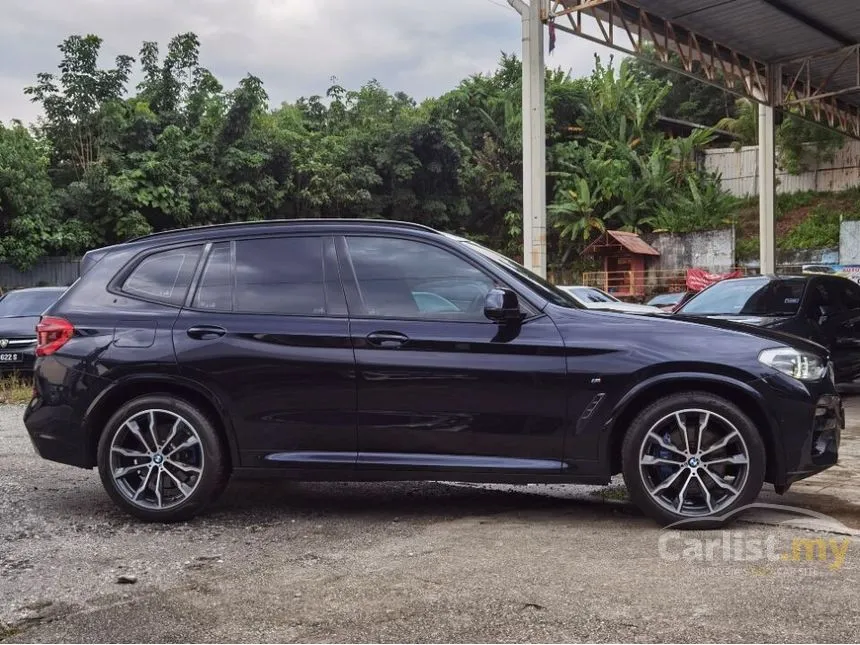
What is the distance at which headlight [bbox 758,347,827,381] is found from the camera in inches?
185

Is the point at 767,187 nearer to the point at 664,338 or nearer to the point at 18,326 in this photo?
the point at 18,326

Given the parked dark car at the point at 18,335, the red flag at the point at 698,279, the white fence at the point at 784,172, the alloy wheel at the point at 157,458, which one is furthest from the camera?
the white fence at the point at 784,172

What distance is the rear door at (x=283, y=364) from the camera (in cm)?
497

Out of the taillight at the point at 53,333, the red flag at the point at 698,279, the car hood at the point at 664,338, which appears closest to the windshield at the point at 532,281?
the car hood at the point at 664,338

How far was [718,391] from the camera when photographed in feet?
15.6

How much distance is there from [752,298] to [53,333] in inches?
296

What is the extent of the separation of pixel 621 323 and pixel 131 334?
2.83 m

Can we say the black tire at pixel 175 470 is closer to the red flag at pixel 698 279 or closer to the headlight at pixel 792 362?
the headlight at pixel 792 362

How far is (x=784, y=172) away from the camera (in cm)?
3950

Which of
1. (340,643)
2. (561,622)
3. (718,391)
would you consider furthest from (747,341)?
(340,643)

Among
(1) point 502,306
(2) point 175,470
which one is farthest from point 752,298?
(2) point 175,470

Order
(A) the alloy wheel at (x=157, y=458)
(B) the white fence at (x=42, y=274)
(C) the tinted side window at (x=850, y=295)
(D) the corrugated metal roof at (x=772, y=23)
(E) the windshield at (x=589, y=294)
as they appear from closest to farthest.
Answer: (A) the alloy wheel at (x=157, y=458)
(C) the tinted side window at (x=850, y=295)
(E) the windshield at (x=589, y=294)
(D) the corrugated metal roof at (x=772, y=23)
(B) the white fence at (x=42, y=274)

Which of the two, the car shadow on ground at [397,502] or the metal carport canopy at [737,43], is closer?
the car shadow on ground at [397,502]

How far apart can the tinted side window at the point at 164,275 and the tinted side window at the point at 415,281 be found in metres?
1.02
